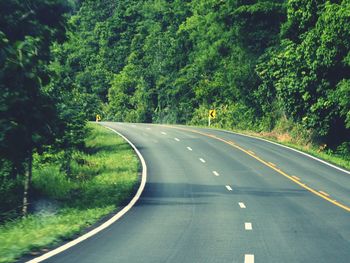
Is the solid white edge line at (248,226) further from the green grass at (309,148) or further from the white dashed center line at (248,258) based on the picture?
the green grass at (309,148)

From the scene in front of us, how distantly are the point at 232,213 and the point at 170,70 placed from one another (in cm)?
6698

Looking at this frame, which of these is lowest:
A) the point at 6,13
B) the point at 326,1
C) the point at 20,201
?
the point at 20,201

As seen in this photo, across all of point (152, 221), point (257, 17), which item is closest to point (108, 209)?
point (152, 221)

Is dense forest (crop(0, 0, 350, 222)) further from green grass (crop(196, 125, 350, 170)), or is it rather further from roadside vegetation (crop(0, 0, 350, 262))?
green grass (crop(196, 125, 350, 170))

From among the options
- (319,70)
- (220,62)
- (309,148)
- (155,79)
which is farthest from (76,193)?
(155,79)

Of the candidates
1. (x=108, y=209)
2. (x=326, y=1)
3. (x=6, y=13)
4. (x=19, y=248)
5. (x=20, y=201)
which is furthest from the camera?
(x=326, y=1)

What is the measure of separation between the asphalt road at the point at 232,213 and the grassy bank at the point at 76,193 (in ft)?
2.57

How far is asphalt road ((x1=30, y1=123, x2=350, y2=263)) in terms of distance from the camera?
1135cm

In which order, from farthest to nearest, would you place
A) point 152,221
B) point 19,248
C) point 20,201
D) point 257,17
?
1. point 257,17
2. point 20,201
3. point 152,221
4. point 19,248

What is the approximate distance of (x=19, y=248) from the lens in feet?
36.1

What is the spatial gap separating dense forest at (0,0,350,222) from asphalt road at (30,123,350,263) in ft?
12.9

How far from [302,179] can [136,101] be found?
6616 cm

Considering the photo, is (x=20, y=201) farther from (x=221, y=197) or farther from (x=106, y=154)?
(x=106, y=154)

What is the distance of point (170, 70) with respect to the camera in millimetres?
84250
